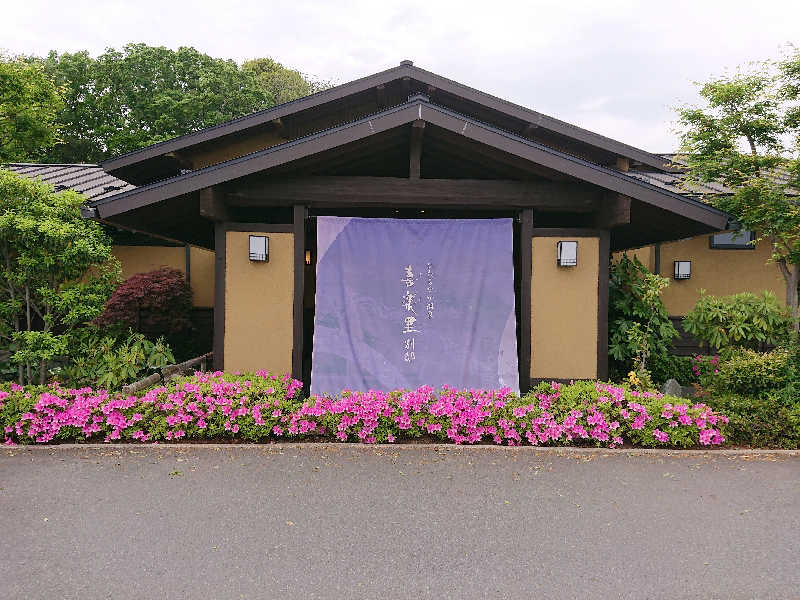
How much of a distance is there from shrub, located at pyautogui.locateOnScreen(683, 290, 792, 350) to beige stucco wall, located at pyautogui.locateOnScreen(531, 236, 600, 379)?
2.36 meters

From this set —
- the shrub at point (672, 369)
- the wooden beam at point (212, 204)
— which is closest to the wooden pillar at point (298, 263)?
the wooden beam at point (212, 204)

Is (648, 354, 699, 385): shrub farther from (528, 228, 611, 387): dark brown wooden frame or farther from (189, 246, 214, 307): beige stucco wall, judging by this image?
(189, 246, 214, 307): beige stucco wall

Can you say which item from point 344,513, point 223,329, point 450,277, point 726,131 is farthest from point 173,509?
point 726,131

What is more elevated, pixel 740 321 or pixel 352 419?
pixel 740 321

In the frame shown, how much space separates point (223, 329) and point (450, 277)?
315 centimetres

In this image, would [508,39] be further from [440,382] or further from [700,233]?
[440,382]

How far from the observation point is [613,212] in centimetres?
634

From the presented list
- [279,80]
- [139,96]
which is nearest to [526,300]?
[139,96]

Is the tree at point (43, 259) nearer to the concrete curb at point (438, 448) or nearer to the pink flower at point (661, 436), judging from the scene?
the concrete curb at point (438, 448)

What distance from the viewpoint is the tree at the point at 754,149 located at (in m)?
6.98

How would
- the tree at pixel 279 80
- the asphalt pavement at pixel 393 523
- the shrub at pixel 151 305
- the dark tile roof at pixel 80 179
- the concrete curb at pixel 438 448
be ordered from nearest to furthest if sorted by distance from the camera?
the asphalt pavement at pixel 393 523 → the concrete curb at pixel 438 448 → the shrub at pixel 151 305 → the dark tile roof at pixel 80 179 → the tree at pixel 279 80

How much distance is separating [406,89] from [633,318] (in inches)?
209

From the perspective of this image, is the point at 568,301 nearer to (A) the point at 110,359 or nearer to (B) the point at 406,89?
(B) the point at 406,89

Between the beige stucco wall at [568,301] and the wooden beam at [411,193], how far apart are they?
0.58m
